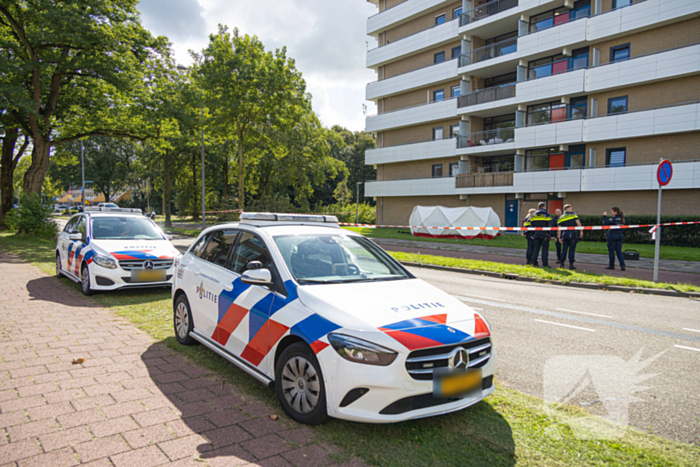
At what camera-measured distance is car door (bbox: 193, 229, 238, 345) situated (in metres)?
4.50

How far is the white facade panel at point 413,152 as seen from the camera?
33.0 meters

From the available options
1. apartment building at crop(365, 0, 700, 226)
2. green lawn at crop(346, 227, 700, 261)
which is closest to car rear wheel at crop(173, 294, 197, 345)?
green lawn at crop(346, 227, 700, 261)

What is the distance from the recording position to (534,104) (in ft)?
93.5

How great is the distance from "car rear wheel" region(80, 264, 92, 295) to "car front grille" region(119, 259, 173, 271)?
0.70 m

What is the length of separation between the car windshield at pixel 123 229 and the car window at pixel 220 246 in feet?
14.9

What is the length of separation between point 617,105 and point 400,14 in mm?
19377

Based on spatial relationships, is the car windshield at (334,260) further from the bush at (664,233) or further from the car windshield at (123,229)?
the bush at (664,233)

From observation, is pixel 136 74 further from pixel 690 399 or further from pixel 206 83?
pixel 690 399

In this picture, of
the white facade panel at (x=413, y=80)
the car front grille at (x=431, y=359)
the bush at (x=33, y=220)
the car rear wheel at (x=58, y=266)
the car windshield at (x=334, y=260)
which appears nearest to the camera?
the car front grille at (x=431, y=359)

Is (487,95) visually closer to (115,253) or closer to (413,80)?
(413,80)

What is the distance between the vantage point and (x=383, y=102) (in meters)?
39.3

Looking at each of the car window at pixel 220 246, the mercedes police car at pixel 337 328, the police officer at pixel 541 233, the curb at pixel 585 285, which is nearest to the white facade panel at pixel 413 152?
the police officer at pixel 541 233

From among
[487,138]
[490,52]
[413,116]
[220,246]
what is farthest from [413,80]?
[220,246]

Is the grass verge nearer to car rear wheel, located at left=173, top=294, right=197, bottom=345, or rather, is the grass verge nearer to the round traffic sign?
the round traffic sign
